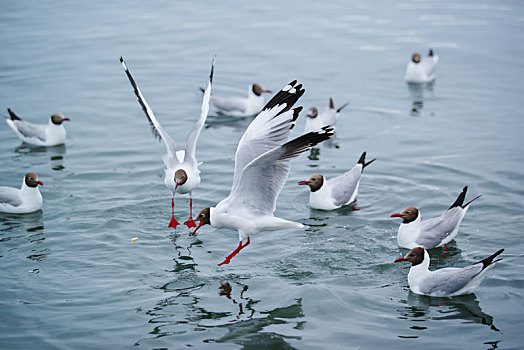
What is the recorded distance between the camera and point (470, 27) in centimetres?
2158

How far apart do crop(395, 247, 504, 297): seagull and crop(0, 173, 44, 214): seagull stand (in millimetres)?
5825

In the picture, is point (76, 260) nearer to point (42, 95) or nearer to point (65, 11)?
point (42, 95)

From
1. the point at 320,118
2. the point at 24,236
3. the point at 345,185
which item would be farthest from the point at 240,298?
the point at 320,118

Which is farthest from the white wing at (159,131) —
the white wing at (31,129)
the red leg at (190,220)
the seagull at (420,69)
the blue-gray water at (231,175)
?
the seagull at (420,69)

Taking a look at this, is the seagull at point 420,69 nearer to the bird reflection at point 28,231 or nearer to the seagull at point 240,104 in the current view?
the seagull at point 240,104

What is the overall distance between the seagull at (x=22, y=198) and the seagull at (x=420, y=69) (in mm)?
10270

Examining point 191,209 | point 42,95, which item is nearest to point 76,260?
point 191,209

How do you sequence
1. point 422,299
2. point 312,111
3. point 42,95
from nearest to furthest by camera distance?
1. point 422,299
2. point 312,111
3. point 42,95

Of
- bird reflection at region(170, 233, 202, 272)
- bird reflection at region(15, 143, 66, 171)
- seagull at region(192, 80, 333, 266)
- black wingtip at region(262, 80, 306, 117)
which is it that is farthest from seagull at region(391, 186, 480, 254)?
bird reflection at region(15, 143, 66, 171)

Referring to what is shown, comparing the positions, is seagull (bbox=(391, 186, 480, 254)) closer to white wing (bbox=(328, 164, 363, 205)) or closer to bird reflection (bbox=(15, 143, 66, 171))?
white wing (bbox=(328, 164, 363, 205))

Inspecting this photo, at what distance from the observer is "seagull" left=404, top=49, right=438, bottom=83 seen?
672 inches

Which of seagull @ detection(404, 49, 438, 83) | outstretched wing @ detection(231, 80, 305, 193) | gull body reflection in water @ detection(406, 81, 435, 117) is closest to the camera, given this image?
outstretched wing @ detection(231, 80, 305, 193)

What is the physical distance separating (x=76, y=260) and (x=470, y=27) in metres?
16.6

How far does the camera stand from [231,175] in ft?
40.0
